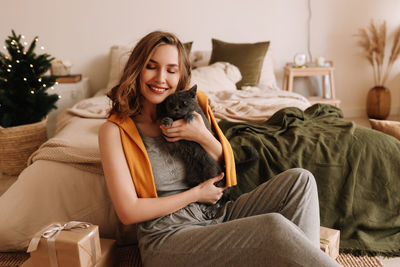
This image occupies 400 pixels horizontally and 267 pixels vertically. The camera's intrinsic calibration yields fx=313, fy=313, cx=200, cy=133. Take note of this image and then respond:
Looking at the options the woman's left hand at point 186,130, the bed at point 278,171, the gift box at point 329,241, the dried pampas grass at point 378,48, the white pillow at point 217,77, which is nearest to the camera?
the woman's left hand at point 186,130

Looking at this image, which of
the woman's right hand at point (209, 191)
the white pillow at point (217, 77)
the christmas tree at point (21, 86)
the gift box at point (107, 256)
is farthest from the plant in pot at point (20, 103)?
the woman's right hand at point (209, 191)

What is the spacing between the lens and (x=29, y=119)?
262 cm

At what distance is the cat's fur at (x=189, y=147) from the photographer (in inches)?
45.6

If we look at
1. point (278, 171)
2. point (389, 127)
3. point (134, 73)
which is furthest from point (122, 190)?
point (389, 127)

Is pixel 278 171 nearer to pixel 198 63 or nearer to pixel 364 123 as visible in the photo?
pixel 198 63

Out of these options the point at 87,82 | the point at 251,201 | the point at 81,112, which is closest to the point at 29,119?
the point at 81,112

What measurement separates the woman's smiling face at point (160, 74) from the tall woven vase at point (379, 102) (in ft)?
11.3

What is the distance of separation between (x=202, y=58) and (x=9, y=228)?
250 centimetres

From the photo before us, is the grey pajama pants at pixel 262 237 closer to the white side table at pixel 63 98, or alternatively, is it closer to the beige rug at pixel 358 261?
the beige rug at pixel 358 261

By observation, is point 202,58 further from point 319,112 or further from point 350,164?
point 350,164

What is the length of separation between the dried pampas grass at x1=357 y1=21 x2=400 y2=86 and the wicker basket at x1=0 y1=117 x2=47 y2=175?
3.67 meters

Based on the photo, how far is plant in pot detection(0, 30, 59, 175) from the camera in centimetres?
246

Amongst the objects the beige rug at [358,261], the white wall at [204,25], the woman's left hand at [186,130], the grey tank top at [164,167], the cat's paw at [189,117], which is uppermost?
the white wall at [204,25]

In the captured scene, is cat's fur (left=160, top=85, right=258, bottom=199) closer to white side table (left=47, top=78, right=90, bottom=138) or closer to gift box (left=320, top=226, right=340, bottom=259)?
gift box (left=320, top=226, right=340, bottom=259)
